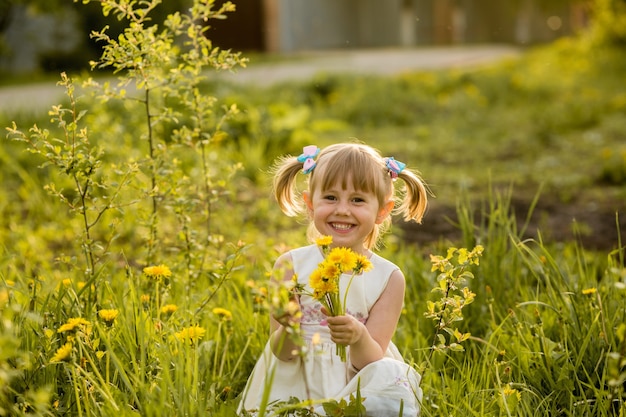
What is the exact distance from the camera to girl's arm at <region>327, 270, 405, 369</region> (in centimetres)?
199

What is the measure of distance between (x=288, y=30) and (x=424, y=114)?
582 inches

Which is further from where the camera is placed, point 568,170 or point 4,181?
point 568,170

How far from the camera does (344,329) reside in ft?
5.96

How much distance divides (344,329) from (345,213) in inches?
16.2

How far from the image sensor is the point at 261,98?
812cm

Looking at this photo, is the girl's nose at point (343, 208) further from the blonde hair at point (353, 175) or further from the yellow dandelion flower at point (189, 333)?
the yellow dandelion flower at point (189, 333)

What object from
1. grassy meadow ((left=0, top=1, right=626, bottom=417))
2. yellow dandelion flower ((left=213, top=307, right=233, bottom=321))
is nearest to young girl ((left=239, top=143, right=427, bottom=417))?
grassy meadow ((left=0, top=1, right=626, bottom=417))

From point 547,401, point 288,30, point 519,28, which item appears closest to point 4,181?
point 547,401

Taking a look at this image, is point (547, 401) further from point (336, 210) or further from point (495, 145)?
point (495, 145)

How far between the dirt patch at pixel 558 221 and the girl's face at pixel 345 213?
1893mm

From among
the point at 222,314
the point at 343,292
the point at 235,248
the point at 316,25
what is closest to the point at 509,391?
the point at 343,292

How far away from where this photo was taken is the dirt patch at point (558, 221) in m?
4.33

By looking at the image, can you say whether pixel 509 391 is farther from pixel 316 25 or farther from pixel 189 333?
pixel 316 25

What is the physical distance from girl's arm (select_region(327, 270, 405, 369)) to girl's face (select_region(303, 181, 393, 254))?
6.3 inches
